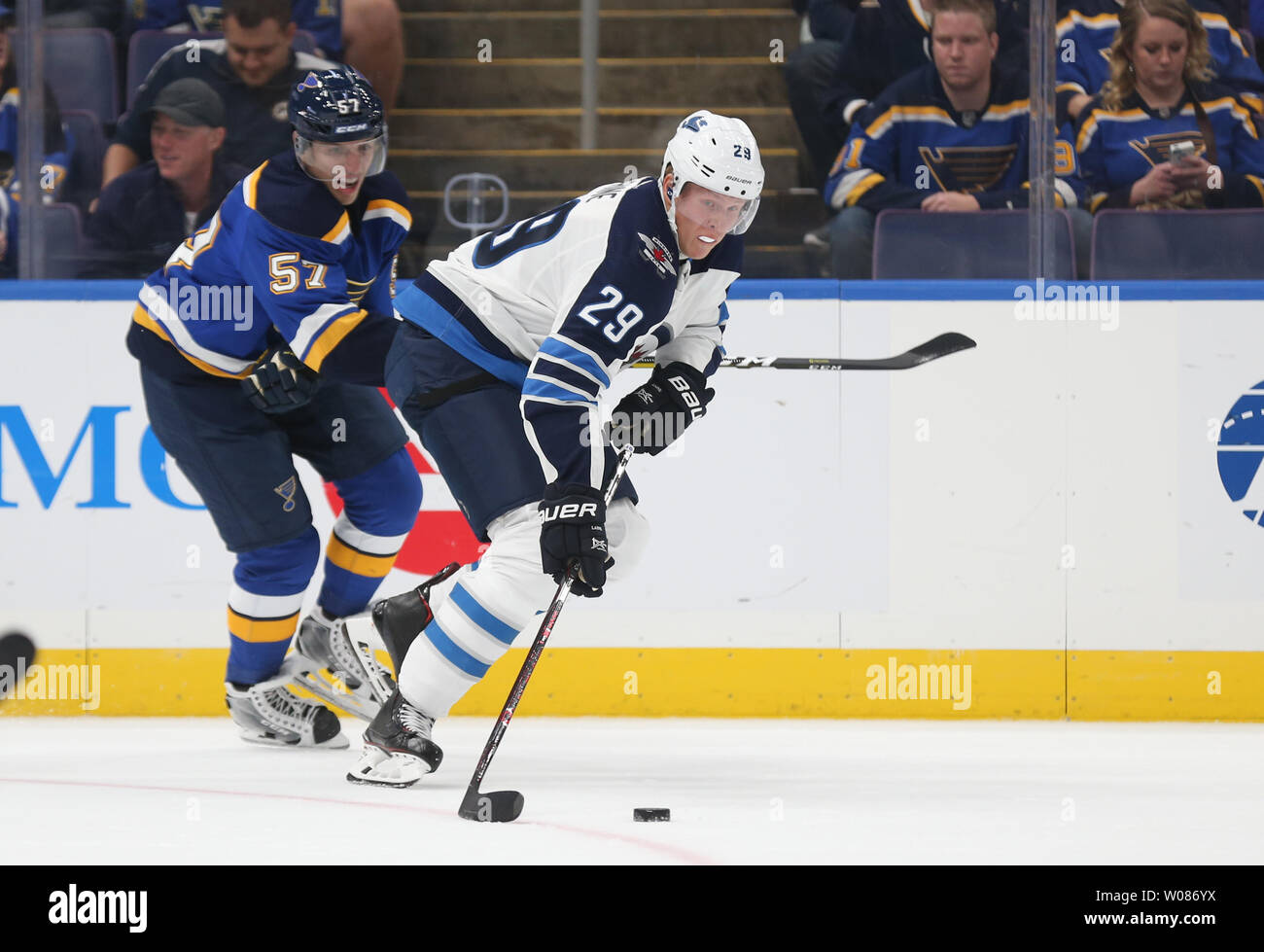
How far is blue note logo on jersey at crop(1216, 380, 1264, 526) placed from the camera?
4.36m

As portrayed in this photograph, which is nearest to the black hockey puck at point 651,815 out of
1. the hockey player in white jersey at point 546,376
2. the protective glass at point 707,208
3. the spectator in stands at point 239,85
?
the hockey player in white jersey at point 546,376

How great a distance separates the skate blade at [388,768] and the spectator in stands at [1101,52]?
2624 millimetres

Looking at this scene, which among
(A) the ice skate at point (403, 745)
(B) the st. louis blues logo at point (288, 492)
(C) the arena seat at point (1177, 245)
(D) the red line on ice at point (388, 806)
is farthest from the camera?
(C) the arena seat at point (1177, 245)

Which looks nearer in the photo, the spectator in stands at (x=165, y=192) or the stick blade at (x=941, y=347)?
the stick blade at (x=941, y=347)

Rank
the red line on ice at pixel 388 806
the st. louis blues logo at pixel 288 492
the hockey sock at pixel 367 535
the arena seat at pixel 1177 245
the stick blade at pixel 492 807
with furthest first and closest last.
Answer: the arena seat at pixel 1177 245
the hockey sock at pixel 367 535
the st. louis blues logo at pixel 288 492
the stick blade at pixel 492 807
the red line on ice at pixel 388 806

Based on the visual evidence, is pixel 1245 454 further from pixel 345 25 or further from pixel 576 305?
pixel 345 25

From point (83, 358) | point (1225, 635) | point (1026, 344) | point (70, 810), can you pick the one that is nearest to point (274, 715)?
point (70, 810)

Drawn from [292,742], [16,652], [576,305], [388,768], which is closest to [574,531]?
[576,305]

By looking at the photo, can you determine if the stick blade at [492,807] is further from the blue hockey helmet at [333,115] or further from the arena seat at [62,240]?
the arena seat at [62,240]

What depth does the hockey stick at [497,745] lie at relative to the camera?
2855 mm

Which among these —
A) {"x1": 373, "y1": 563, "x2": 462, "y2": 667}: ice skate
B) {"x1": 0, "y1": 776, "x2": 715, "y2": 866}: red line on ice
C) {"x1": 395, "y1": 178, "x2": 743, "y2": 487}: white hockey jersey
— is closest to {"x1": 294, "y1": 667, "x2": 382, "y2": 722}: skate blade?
{"x1": 373, "y1": 563, "x2": 462, "y2": 667}: ice skate

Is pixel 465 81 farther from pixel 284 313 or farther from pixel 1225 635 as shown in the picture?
pixel 1225 635

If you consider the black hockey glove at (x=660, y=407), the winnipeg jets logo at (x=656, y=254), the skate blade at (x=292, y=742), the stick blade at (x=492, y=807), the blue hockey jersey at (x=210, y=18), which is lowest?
the skate blade at (x=292, y=742)

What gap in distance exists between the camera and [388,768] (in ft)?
10.4
